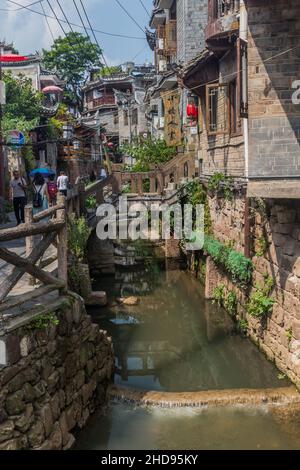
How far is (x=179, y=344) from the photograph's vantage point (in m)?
12.4

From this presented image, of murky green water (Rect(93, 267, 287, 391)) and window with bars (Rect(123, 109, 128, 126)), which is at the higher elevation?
window with bars (Rect(123, 109, 128, 126))

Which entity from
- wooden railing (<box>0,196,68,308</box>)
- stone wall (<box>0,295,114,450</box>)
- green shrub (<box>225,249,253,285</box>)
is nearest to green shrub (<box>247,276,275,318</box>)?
green shrub (<box>225,249,253,285</box>)

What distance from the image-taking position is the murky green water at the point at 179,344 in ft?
33.7

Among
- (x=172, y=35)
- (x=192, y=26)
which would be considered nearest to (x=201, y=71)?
(x=192, y=26)

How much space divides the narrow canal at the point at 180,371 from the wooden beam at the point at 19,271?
3012 millimetres

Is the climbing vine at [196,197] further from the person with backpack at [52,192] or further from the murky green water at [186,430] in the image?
the murky green water at [186,430]

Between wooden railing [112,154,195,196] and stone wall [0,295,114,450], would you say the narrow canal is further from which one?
wooden railing [112,154,195,196]

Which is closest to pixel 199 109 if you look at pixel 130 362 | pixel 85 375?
pixel 130 362

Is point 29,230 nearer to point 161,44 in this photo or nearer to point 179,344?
point 179,344

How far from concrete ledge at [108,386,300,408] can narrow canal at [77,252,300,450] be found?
0.39ft

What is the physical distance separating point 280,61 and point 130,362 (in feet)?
25.2

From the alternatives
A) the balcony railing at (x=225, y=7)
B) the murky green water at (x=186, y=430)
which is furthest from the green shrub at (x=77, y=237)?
the balcony railing at (x=225, y=7)

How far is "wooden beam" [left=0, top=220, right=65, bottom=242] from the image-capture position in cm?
651

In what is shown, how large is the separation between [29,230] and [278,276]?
5721 mm
